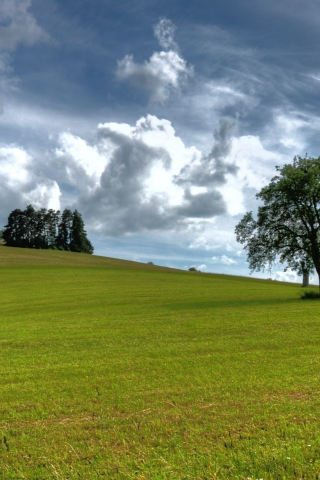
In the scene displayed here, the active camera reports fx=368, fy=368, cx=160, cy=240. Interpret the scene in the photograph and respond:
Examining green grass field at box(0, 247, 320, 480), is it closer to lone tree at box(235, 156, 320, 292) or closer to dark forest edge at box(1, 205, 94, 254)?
lone tree at box(235, 156, 320, 292)

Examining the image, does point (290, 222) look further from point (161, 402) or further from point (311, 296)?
point (161, 402)

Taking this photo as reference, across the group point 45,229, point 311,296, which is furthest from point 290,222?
point 45,229

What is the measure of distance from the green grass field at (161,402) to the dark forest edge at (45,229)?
14051cm

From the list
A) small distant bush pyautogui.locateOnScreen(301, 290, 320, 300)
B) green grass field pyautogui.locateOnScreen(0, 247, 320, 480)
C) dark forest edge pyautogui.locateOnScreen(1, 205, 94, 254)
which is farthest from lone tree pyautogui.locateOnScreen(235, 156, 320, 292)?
dark forest edge pyautogui.locateOnScreen(1, 205, 94, 254)

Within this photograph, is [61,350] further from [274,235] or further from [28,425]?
[274,235]

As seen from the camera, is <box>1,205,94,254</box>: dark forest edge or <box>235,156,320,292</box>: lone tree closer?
<box>235,156,320,292</box>: lone tree

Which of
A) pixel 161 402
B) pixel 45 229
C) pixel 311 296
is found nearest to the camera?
pixel 161 402

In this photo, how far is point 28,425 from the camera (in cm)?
820

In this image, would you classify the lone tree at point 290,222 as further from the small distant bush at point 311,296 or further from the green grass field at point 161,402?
the green grass field at point 161,402

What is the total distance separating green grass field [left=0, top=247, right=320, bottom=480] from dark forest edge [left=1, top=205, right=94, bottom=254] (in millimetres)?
140507

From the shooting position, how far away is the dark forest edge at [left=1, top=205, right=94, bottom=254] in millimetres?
156375

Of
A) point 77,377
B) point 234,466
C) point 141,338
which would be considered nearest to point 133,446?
point 234,466

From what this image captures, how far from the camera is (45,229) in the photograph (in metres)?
160

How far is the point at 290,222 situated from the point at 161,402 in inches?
1376
